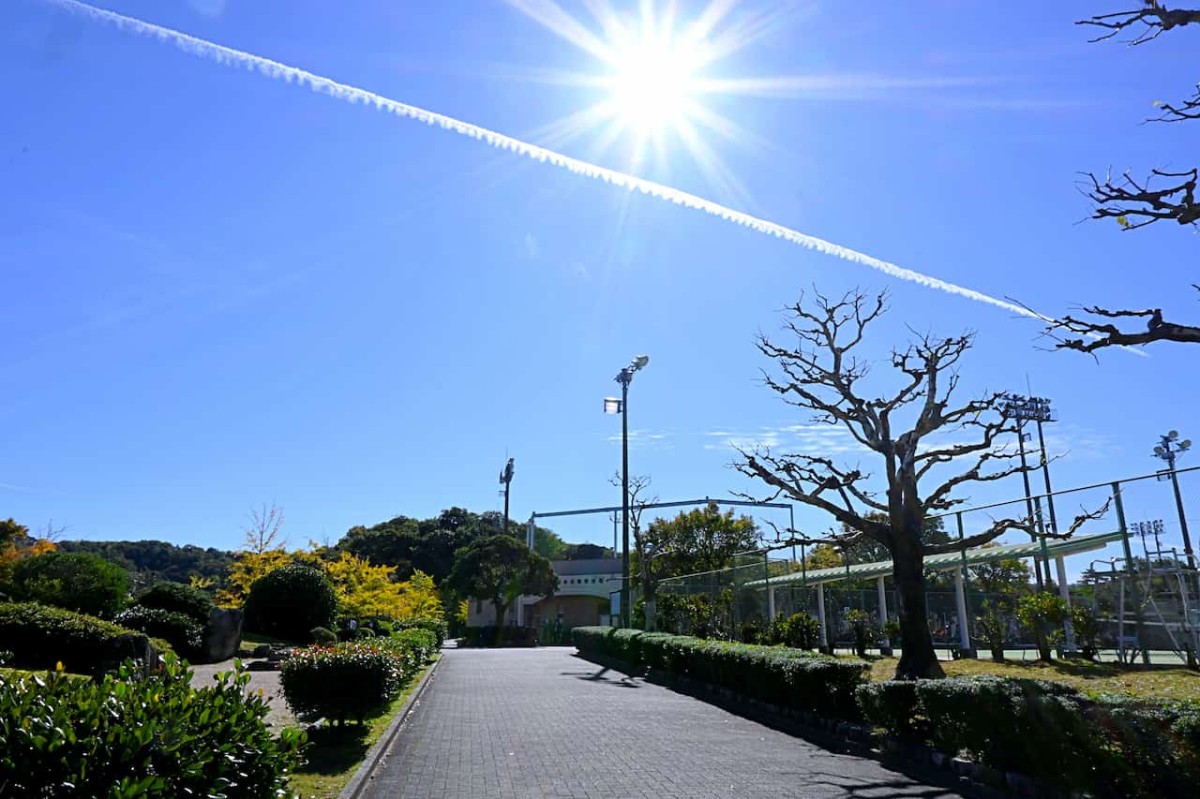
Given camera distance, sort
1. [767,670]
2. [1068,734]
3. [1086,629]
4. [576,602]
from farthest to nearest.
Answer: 1. [576,602]
2. [767,670]
3. [1086,629]
4. [1068,734]

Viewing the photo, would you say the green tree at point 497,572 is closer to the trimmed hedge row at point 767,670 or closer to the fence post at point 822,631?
the trimmed hedge row at point 767,670

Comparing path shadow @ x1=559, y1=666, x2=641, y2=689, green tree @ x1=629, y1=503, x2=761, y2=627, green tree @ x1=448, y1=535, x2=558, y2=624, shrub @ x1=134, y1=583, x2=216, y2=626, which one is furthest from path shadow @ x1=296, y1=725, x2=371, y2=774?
green tree @ x1=448, y1=535, x2=558, y2=624

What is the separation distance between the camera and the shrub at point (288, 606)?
2581cm

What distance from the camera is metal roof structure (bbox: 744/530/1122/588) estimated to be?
1290 cm

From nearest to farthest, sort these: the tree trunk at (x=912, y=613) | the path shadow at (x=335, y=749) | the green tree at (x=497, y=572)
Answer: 1. the path shadow at (x=335, y=749)
2. the tree trunk at (x=912, y=613)
3. the green tree at (x=497, y=572)

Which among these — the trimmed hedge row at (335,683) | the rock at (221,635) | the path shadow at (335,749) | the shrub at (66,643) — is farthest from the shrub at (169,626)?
the trimmed hedge row at (335,683)

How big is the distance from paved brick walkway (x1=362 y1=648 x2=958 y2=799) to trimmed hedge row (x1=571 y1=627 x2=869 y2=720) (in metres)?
0.75

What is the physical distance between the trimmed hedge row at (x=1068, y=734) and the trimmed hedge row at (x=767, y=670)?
8.02ft

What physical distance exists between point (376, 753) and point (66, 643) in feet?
29.2

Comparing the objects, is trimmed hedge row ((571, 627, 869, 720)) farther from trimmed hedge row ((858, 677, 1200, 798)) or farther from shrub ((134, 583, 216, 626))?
shrub ((134, 583, 216, 626))

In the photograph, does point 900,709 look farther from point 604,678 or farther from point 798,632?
point 604,678

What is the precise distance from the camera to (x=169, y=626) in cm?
→ 2044

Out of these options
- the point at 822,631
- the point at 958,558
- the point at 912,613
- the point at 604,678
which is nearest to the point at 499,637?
the point at 604,678

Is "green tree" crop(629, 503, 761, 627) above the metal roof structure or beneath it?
above
